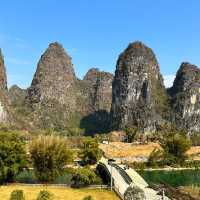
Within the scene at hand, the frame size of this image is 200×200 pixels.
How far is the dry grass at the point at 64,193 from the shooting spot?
49.2 meters

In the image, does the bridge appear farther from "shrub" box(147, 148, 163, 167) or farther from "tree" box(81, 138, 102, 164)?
"shrub" box(147, 148, 163, 167)

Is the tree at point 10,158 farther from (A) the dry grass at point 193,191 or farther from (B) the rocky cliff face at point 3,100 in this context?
(B) the rocky cliff face at point 3,100

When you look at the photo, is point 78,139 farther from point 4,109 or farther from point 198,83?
point 198,83

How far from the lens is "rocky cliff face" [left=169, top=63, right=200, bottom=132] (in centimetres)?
16925

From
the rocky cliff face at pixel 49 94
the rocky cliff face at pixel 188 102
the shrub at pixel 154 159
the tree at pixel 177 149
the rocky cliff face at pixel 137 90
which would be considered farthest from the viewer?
the rocky cliff face at pixel 49 94

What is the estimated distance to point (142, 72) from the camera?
174750 mm

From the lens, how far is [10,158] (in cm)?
6025

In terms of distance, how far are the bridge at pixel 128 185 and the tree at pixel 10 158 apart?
462 inches

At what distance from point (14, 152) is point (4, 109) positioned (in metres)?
104

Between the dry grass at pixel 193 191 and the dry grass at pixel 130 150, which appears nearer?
the dry grass at pixel 193 191

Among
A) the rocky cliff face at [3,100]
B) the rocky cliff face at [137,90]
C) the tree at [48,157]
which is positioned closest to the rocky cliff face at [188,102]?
the rocky cliff face at [137,90]

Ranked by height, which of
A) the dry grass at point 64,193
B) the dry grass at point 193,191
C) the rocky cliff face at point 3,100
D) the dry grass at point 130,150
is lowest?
the dry grass at point 64,193

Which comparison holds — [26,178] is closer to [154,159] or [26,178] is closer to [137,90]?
[154,159]

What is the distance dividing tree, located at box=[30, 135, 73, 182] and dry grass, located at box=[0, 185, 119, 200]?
5037 millimetres
